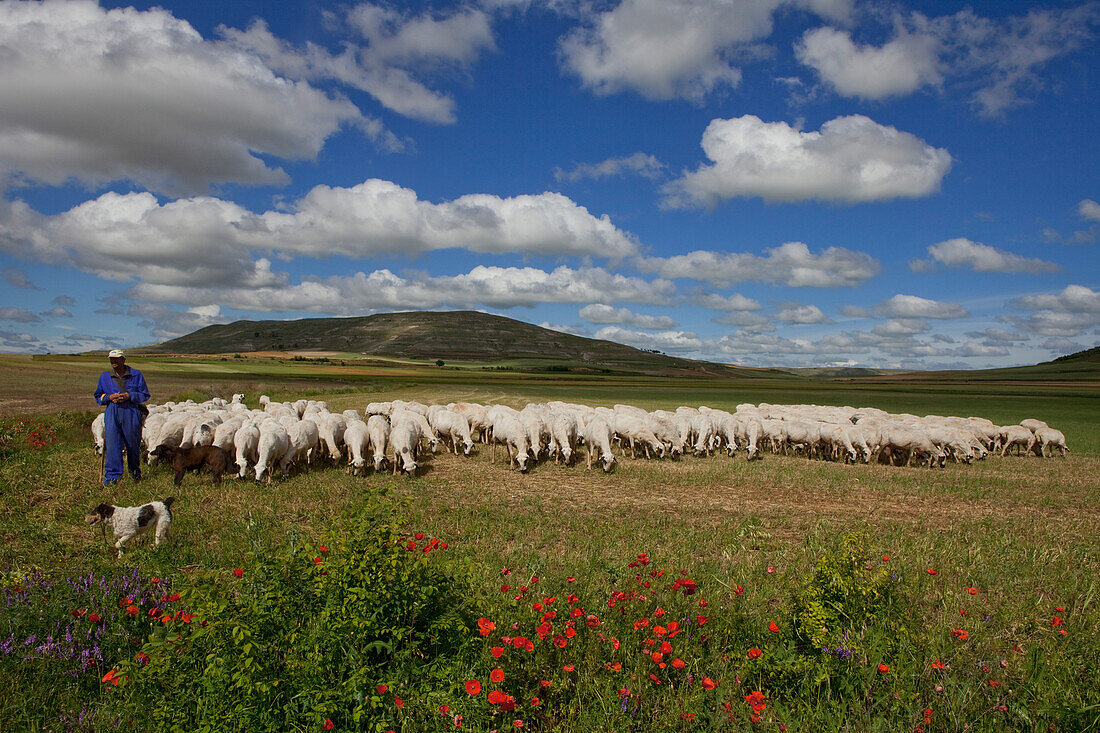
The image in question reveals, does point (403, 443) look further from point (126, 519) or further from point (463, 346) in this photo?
point (463, 346)

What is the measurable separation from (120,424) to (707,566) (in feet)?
40.6

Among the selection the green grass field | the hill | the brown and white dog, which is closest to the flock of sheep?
the green grass field

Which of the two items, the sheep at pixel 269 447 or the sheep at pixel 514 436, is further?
the sheep at pixel 514 436

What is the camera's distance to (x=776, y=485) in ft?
47.0

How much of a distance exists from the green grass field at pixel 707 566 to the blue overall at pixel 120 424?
1.87 feet

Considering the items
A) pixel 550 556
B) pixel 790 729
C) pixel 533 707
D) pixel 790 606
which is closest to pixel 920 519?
pixel 790 606

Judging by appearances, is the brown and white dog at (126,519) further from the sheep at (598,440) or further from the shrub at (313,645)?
the sheep at (598,440)

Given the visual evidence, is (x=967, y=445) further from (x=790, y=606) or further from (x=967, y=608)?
(x=790, y=606)

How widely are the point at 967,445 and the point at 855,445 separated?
3.91m

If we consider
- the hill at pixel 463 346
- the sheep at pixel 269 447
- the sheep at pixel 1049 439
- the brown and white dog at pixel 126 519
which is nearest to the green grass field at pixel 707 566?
the brown and white dog at pixel 126 519

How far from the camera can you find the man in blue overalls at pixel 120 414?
37.4ft

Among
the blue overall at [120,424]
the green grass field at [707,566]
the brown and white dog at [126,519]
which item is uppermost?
the blue overall at [120,424]

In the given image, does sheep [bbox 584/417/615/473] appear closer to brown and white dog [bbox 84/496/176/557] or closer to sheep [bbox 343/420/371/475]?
sheep [bbox 343/420/371/475]

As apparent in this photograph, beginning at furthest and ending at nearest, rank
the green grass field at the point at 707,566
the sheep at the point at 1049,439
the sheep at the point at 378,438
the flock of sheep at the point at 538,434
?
the sheep at the point at 1049,439 < the sheep at the point at 378,438 < the flock of sheep at the point at 538,434 < the green grass field at the point at 707,566
